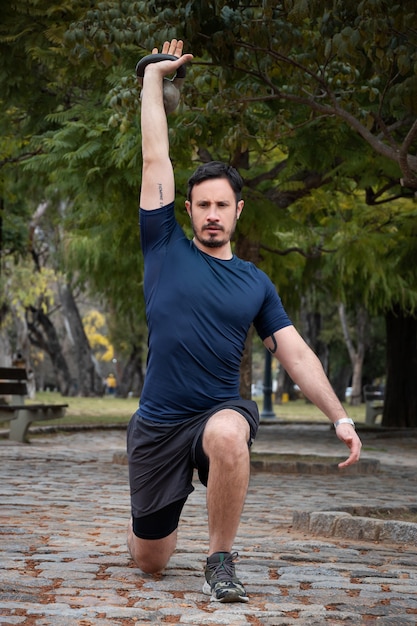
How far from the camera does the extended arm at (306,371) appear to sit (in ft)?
16.2

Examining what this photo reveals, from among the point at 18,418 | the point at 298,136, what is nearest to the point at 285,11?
the point at 298,136

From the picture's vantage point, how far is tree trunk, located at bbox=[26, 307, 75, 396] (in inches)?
1838

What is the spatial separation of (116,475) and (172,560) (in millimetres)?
6024

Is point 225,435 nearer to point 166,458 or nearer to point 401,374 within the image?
point 166,458

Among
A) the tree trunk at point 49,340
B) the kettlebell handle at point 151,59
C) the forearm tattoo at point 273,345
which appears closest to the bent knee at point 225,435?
the forearm tattoo at point 273,345

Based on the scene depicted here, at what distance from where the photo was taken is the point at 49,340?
48.4 m

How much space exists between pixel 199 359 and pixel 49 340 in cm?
4399

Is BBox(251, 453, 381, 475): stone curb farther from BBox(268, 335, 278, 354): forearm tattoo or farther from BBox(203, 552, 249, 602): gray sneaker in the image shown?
BBox(203, 552, 249, 602): gray sneaker

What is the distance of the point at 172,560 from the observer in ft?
19.9

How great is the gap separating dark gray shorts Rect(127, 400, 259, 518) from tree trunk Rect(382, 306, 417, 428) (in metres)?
20.6

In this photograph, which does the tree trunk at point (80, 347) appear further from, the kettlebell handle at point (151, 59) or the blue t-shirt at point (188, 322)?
the blue t-shirt at point (188, 322)

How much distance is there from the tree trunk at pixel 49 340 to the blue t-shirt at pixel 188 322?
4058cm

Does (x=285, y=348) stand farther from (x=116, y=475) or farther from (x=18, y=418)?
(x=18, y=418)

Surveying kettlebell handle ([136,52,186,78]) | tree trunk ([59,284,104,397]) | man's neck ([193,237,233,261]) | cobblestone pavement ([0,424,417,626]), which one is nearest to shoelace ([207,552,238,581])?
cobblestone pavement ([0,424,417,626])
